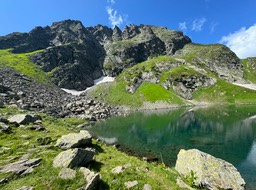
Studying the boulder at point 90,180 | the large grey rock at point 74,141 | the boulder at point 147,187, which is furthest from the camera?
the large grey rock at point 74,141

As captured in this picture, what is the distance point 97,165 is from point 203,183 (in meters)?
12.6

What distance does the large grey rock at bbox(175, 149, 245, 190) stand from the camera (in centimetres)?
2302

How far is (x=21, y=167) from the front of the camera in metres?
18.6

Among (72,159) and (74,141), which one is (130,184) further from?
(74,141)

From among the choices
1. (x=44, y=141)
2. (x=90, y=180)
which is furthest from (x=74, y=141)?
(x=90, y=180)

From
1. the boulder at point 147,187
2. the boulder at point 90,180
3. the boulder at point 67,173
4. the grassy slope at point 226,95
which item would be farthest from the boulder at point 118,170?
the grassy slope at point 226,95

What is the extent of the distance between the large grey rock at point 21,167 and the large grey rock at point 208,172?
59.0ft

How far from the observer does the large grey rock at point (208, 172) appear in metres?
23.0

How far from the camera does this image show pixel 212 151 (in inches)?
1844

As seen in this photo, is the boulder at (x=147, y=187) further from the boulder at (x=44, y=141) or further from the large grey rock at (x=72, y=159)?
the boulder at (x=44, y=141)

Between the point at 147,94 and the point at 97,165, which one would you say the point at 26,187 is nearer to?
the point at 97,165

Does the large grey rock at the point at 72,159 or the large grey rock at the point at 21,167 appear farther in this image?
the large grey rock at the point at 72,159

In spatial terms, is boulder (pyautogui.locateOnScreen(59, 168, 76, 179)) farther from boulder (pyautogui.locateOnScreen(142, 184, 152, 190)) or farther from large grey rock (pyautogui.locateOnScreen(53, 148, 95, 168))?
boulder (pyautogui.locateOnScreen(142, 184, 152, 190))

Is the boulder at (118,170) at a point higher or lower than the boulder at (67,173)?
lower
